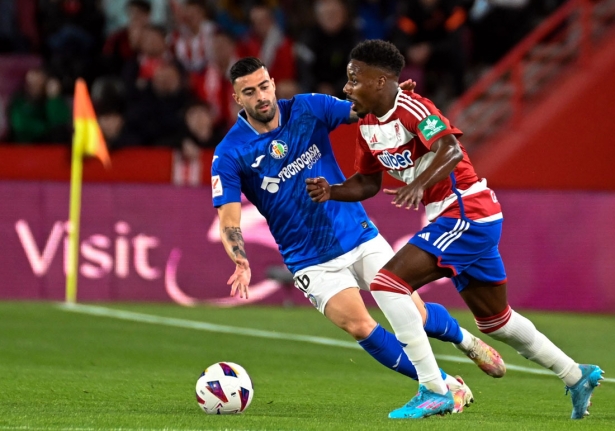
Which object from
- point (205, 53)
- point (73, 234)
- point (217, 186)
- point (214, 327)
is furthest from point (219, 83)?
point (217, 186)

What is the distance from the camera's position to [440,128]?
6.71m

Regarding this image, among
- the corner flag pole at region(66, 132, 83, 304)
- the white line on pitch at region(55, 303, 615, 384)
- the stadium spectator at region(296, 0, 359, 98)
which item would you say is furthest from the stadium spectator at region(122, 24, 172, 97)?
the white line on pitch at region(55, 303, 615, 384)

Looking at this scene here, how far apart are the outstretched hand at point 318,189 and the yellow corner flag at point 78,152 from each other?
26.8 ft

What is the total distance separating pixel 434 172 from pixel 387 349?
1416mm

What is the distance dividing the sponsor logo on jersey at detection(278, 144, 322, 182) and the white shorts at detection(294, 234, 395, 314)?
0.60m

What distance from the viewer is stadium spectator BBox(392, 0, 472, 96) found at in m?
16.8

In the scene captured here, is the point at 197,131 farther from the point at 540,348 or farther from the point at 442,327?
the point at 540,348

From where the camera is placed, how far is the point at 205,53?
17.1 meters

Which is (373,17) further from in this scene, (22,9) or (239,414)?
(239,414)

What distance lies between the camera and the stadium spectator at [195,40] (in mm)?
17047

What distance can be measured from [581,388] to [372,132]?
1883mm

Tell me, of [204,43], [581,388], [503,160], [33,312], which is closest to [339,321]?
[581,388]

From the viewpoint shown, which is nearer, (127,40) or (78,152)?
(78,152)

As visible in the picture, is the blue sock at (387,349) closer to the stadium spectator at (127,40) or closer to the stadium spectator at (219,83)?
the stadium spectator at (219,83)
